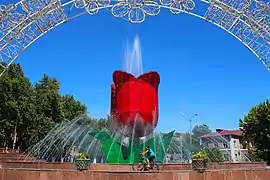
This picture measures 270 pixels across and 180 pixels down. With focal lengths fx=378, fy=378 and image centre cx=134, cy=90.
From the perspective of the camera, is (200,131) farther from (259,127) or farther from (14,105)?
(14,105)

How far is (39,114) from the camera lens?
28.5 m

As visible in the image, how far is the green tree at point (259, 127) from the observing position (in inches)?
1027

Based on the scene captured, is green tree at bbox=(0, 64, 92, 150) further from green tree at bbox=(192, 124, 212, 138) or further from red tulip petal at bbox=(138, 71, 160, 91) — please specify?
red tulip petal at bbox=(138, 71, 160, 91)

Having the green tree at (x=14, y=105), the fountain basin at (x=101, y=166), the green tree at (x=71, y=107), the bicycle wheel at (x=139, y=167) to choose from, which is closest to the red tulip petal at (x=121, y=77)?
the fountain basin at (x=101, y=166)

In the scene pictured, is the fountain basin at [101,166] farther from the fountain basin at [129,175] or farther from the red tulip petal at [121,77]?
the red tulip petal at [121,77]

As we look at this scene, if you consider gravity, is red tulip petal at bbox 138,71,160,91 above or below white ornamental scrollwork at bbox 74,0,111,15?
below

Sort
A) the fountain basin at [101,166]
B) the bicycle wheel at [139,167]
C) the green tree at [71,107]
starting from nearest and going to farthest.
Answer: the bicycle wheel at [139,167]
the fountain basin at [101,166]
the green tree at [71,107]

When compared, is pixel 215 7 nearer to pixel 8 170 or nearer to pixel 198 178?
pixel 198 178

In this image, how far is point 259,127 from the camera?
26734 mm

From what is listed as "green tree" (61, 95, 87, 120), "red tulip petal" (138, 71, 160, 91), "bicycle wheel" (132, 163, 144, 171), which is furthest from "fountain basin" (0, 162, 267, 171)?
"green tree" (61, 95, 87, 120)

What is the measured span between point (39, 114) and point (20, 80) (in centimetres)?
291

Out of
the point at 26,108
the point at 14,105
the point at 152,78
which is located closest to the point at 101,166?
the point at 152,78

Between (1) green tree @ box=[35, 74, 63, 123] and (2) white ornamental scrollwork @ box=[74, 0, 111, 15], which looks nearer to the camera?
(2) white ornamental scrollwork @ box=[74, 0, 111, 15]

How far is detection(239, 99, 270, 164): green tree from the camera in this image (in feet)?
85.6
